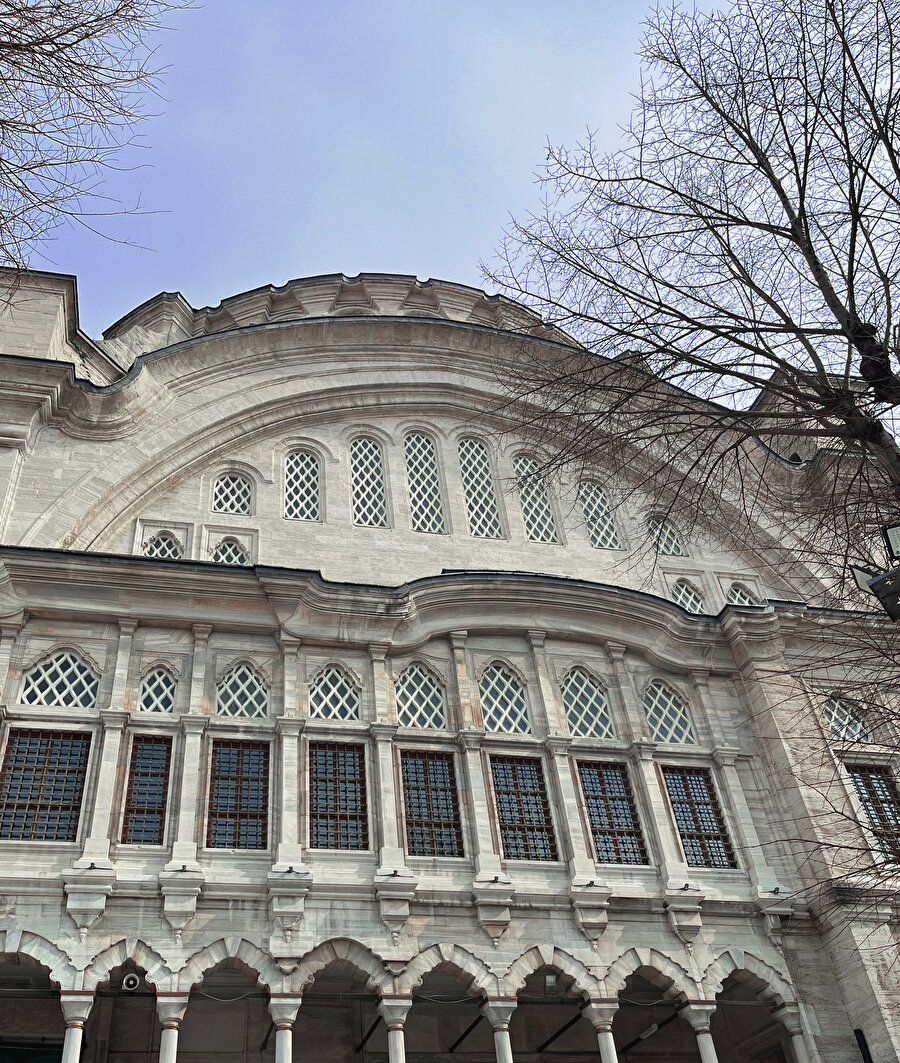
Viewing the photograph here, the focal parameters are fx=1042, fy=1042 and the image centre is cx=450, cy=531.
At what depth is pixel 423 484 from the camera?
1945 cm

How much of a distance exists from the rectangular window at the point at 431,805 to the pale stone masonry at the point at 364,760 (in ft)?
0.15

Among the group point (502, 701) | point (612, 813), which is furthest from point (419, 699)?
point (612, 813)

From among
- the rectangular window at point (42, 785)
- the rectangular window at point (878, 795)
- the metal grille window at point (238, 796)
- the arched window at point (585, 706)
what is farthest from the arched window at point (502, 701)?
the rectangular window at point (42, 785)

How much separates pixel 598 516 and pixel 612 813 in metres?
6.41

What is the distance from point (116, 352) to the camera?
20703mm

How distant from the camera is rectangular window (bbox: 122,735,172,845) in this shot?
1336cm

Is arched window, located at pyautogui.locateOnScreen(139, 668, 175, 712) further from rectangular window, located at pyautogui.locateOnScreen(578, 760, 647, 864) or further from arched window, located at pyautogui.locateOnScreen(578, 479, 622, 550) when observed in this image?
arched window, located at pyautogui.locateOnScreen(578, 479, 622, 550)

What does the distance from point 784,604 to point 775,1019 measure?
655 centimetres

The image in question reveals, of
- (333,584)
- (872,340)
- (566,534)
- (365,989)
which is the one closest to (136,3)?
(872,340)

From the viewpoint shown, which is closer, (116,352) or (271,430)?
(271,430)

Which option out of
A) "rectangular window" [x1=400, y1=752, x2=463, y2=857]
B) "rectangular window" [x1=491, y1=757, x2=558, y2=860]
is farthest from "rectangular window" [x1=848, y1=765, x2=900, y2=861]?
"rectangular window" [x1=400, y1=752, x2=463, y2=857]

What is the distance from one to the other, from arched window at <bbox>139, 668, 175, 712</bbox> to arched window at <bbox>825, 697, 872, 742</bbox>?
10351mm

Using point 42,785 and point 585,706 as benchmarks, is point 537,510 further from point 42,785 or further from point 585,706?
point 42,785

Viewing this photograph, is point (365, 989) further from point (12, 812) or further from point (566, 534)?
point (566, 534)
